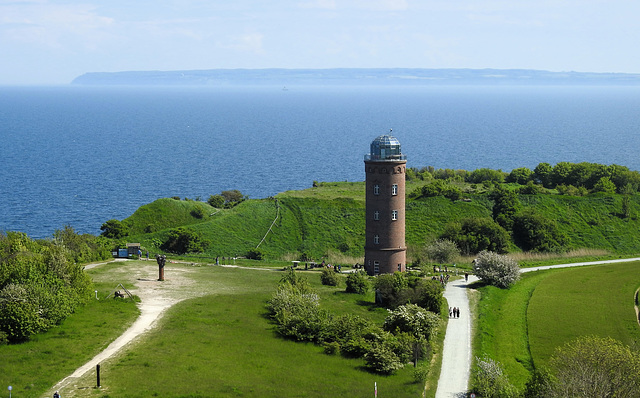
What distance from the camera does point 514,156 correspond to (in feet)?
634

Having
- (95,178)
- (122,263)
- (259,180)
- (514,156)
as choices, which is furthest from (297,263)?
(514,156)

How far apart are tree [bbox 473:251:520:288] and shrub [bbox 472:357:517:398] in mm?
26075

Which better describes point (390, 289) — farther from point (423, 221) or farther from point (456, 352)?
point (423, 221)

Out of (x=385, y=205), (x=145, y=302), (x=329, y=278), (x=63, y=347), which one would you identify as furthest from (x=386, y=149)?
(x=63, y=347)

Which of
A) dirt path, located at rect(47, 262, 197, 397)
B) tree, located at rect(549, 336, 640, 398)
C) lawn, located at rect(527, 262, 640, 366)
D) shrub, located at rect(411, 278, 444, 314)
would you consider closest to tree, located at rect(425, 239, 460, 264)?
lawn, located at rect(527, 262, 640, 366)

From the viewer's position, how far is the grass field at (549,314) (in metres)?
50.8

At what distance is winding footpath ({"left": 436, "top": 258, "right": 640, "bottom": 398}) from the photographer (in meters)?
42.4

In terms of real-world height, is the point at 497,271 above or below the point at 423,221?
below

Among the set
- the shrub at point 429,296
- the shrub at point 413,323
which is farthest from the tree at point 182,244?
the shrub at point 413,323

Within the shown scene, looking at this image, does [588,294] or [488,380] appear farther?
[588,294]

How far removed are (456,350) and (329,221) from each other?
42.8 m

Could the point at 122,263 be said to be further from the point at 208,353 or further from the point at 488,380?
the point at 488,380

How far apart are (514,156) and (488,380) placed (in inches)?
6242

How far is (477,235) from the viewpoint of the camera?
85.8 m
